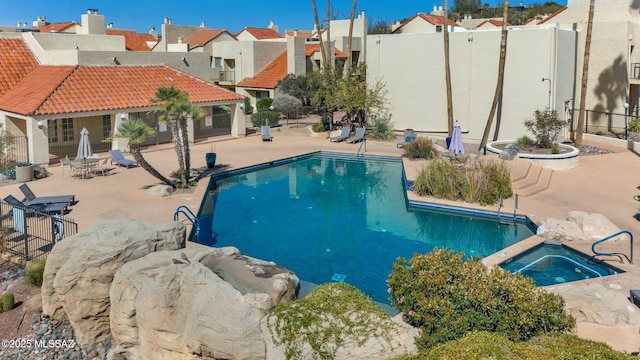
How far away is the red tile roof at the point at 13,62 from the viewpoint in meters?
31.3

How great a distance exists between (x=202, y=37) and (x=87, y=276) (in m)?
46.9

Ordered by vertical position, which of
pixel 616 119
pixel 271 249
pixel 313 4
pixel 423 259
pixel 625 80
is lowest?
pixel 271 249

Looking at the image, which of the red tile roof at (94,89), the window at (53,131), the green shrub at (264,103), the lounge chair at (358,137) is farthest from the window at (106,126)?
the green shrub at (264,103)

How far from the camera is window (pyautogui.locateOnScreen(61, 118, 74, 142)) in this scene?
29797mm

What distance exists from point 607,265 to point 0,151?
2330 cm

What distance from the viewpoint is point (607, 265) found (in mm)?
14227

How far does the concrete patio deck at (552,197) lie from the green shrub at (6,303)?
373 cm

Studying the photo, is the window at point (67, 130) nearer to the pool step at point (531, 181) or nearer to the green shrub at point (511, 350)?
the pool step at point (531, 181)

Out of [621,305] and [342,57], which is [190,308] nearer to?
[621,305]

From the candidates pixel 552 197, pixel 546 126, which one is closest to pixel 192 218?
pixel 552 197

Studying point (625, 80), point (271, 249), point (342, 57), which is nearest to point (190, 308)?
point (271, 249)

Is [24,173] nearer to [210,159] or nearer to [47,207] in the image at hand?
[47,207]

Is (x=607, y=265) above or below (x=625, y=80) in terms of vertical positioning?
below

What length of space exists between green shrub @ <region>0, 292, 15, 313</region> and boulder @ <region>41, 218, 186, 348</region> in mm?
997
